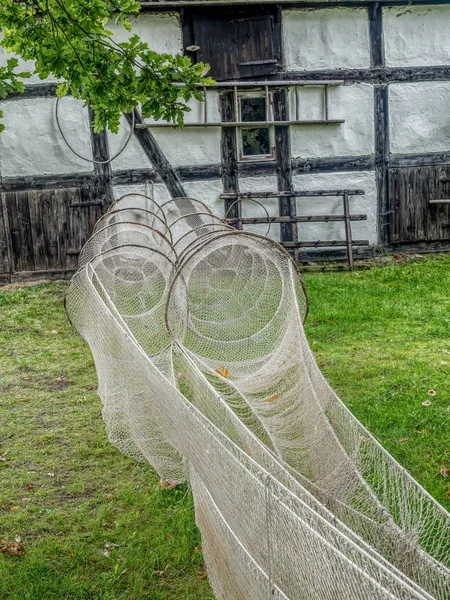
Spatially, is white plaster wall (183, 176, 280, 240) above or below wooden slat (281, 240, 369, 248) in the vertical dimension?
above

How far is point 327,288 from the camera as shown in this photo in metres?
10.4

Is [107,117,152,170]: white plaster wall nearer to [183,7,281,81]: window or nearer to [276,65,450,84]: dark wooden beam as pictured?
[183,7,281,81]: window

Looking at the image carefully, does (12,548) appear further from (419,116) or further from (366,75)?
(419,116)

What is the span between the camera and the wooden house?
11.9 meters

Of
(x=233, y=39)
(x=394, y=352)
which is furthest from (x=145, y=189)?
(x=394, y=352)

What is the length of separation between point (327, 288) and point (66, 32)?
7060 mm

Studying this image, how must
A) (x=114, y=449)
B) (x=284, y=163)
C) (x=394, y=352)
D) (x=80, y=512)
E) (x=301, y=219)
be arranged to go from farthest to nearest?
1. (x=284, y=163)
2. (x=301, y=219)
3. (x=394, y=352)
4. (x=114, y=449)
5. (x=80, y=512)

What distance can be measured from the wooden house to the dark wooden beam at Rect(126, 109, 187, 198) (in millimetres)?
18

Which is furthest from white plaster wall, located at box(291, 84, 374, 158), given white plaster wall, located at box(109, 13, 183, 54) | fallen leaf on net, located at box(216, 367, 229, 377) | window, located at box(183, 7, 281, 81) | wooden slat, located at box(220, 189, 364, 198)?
fallen leaf on net, located at box(216, 367, 229, 377)

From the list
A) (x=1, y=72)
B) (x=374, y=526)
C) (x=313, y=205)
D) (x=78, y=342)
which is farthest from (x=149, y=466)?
(x=313, y=205)

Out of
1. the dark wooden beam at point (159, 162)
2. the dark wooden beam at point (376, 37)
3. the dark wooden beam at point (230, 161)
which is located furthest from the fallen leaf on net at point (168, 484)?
the dark wooden beam at point (376, 37)

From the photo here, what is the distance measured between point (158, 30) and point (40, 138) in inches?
103

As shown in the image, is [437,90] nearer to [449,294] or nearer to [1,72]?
[449,294]

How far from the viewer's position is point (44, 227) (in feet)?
39.5
